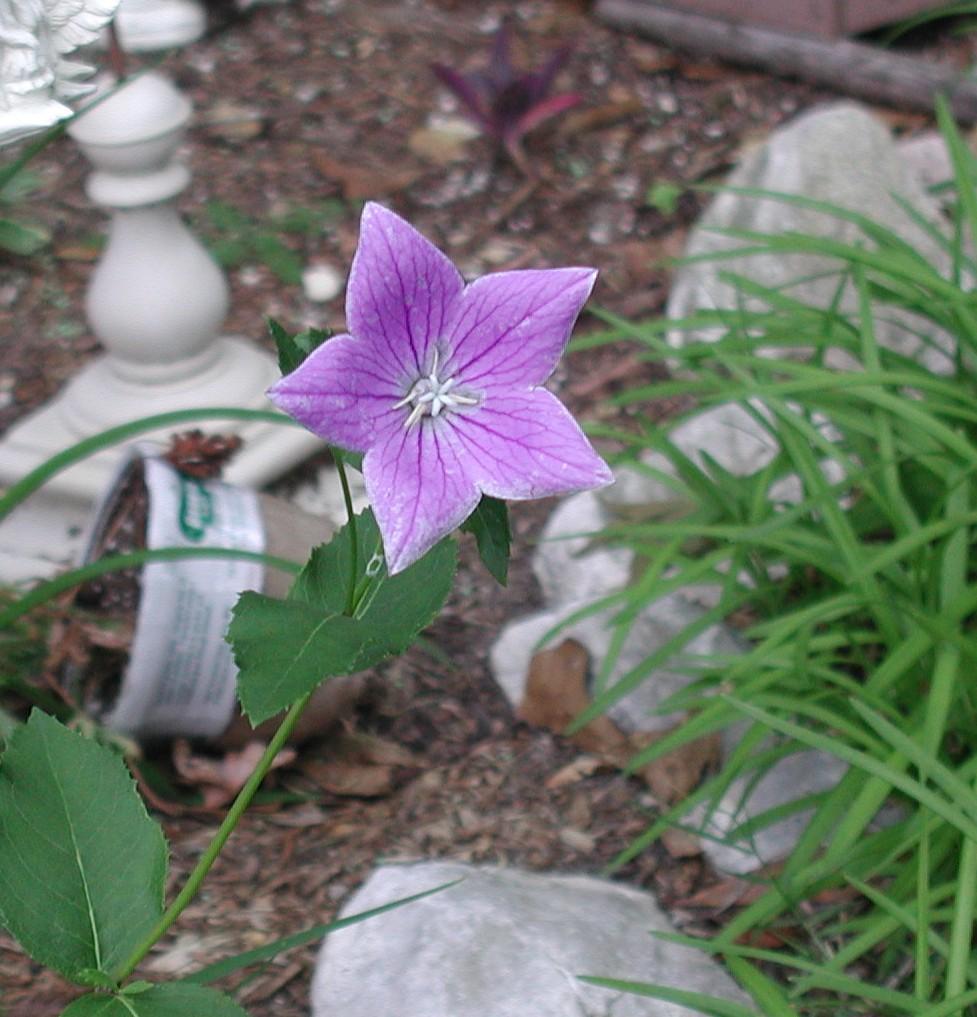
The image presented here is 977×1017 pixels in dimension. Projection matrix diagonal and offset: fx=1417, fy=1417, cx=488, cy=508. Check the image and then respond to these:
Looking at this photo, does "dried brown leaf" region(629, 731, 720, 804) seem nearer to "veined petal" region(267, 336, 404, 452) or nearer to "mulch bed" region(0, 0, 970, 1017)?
"mulch bed" region(0, 0, 970, 1017)

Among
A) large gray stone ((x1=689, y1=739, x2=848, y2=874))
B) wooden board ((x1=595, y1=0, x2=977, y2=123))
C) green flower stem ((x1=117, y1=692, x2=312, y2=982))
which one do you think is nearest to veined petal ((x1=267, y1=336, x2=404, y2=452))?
green flower stem ((x1=117, y1=692, x2=312, y2=982))

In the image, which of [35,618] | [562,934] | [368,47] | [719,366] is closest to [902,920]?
[562,934]

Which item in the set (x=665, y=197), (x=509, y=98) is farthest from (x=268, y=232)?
(x=665, y=197)

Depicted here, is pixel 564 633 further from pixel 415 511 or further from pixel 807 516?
pixel 415 511

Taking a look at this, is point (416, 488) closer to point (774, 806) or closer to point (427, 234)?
point (774, 806)

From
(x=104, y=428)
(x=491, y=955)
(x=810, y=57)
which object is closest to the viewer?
(x=491, y=955)

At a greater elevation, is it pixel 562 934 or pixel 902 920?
pixel 902 920
